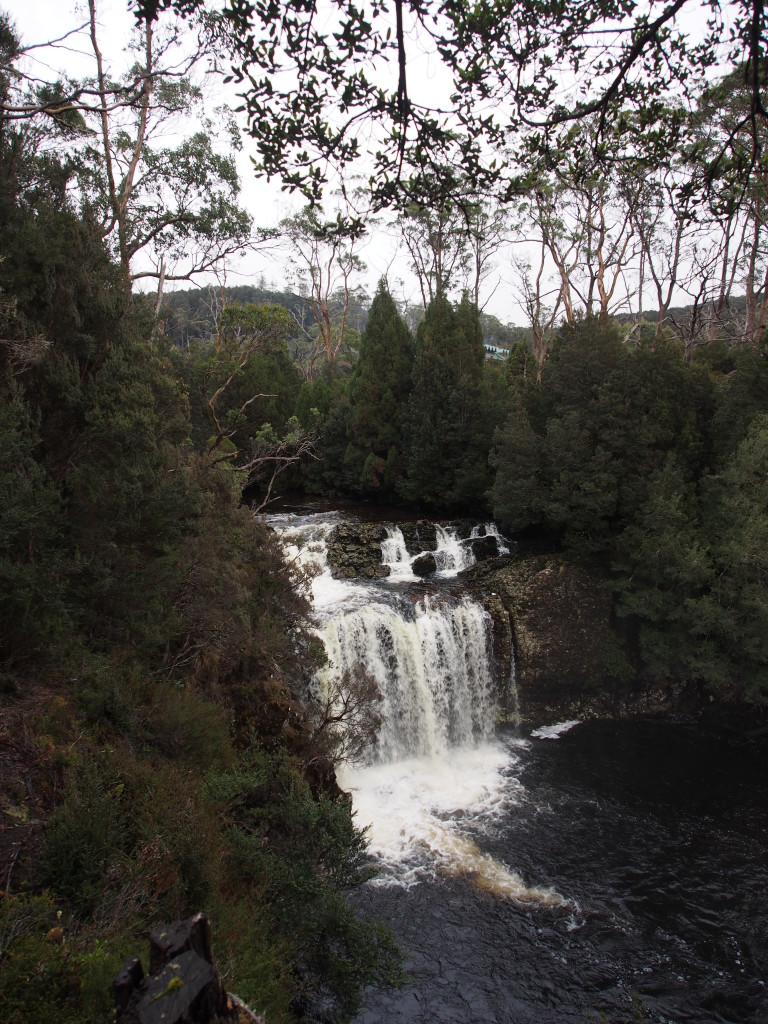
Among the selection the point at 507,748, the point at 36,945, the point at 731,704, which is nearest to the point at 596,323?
the point at 731,704

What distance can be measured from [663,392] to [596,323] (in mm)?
2656

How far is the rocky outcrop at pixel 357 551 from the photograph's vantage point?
1608 centimetres

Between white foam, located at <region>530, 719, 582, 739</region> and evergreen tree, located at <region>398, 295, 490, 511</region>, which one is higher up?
evergreen tree, located at <region>398, 295, 490, 511</region>

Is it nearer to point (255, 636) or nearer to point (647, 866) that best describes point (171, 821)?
point (255, 636)

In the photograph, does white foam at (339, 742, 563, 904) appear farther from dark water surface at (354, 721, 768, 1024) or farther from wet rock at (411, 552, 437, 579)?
wet rock at (411, 552, 437, 579)

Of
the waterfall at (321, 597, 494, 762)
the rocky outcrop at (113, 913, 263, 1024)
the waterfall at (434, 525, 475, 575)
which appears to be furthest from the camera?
the waterfall at (434, 525, 475, 575)

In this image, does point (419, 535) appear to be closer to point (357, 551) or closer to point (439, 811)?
point (357, 551)

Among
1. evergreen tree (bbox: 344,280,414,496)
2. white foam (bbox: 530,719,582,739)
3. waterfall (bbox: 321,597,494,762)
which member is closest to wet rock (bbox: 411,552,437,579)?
waterfall (bbox: 321,597,494,762)

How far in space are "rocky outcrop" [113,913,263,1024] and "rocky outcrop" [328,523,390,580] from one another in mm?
13085

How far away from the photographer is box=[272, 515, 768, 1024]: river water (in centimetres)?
725

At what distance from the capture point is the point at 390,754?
1223 centimetres

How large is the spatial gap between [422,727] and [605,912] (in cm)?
503

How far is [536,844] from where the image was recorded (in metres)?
9.59

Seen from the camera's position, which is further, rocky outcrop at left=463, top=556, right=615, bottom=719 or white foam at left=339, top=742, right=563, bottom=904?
rocky outcrop at left=463, top=556, right=615, bottom=719
